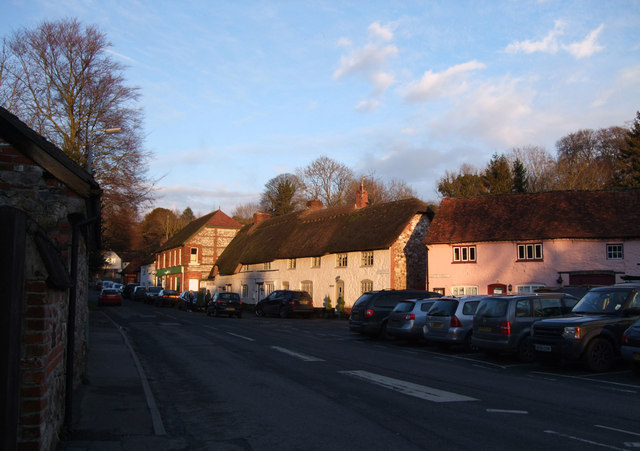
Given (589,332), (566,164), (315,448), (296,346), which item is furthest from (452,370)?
(566,164)

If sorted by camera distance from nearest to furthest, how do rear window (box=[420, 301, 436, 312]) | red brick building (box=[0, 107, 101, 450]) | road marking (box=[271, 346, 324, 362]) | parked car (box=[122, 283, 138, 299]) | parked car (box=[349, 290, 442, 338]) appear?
red brick building (box=[0, 107, 101, 450]) < road marking (box=[271, 346, 324, 362]) < rear window (box=[420, 301, 436, 312]) < parked car (box=[349, 290, 442, 338]) < parked car (box=[122, 283, 138, 299])

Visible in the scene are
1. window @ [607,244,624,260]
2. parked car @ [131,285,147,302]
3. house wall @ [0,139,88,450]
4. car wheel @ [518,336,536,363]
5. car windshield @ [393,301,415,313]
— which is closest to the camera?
house wall @ [0,139,88,450]

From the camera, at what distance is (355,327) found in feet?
70.6

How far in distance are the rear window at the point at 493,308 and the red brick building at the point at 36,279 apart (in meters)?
10.7

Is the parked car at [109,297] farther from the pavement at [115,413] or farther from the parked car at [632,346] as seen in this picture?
the parked car at [632,346]

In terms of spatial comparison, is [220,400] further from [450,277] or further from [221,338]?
[450,277]

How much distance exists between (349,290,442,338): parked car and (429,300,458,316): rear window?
307 centimetres

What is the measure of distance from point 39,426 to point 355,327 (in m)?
17.1

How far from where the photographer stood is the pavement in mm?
6945

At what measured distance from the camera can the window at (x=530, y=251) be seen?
30.6m

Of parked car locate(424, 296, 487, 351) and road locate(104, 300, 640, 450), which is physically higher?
parked car locate(424, 296, 487, 351)

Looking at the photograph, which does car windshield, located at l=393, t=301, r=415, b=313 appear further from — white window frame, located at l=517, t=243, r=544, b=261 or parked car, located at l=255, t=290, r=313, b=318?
parked car, located at l=255, t=290, r=313, b=318

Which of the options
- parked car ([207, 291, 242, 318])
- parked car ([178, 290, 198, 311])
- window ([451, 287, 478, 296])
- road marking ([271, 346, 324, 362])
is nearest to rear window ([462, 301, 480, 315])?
road marking ([271, 346, 324, 362])

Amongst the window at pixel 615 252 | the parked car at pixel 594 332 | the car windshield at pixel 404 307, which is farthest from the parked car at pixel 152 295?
the parked car at pixel 594 332
